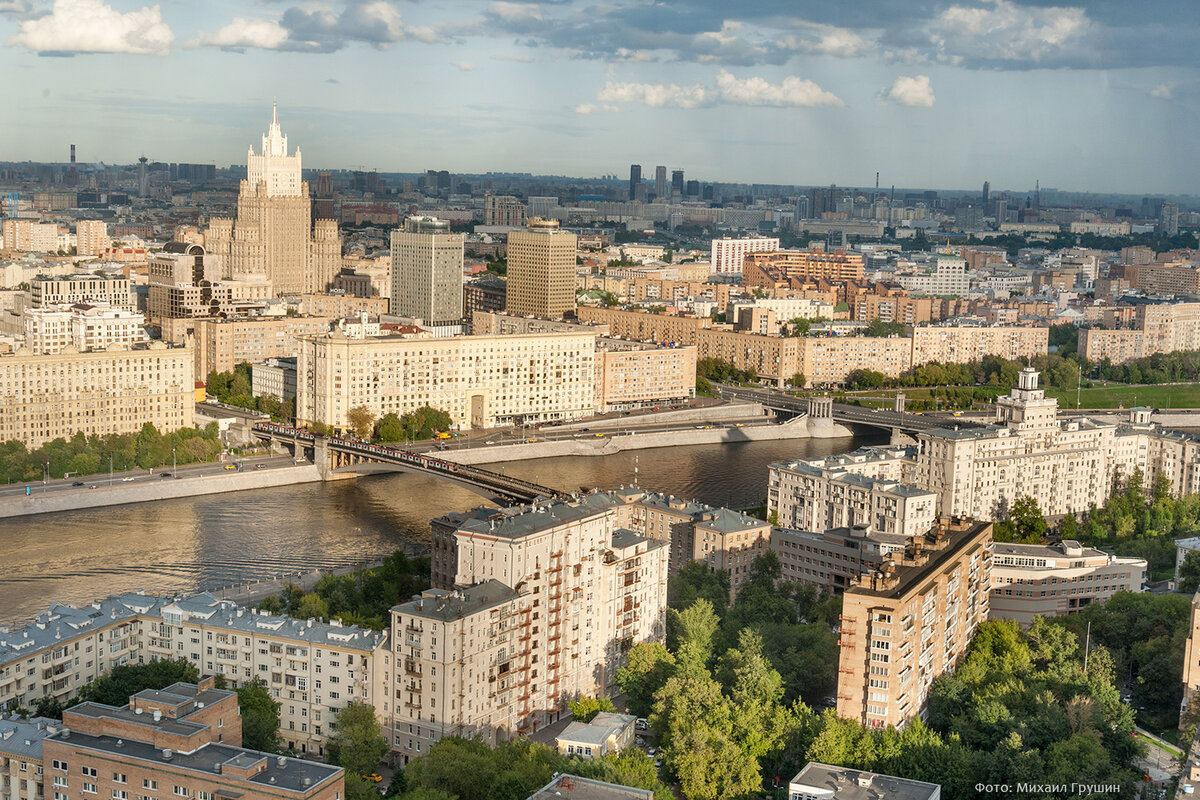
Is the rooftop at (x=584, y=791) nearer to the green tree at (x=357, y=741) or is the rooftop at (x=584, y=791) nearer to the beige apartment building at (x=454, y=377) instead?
the green tree at (x=357, y=741)

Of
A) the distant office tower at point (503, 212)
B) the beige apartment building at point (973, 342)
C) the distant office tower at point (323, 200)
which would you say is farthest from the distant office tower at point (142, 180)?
the beige apartment building at point (973, 342)

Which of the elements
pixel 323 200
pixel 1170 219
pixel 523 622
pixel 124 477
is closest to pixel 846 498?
Result: pixel 523 622

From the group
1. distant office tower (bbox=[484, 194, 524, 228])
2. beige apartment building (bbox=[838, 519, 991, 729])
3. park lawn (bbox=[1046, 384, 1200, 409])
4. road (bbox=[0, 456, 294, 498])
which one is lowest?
road (bbox=[0, 456, 294, 498])

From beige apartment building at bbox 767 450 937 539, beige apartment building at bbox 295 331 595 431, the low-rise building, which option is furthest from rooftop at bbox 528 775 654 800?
beige apartment building at bbox 295 331 595 431

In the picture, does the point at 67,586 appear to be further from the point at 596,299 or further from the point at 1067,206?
the point at 1067,206

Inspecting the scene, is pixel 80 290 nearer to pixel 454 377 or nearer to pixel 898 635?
pixel 454 377

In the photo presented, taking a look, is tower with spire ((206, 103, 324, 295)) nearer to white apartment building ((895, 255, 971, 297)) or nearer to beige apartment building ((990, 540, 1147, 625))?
white apartment building ((895, 255, 971, 297))
